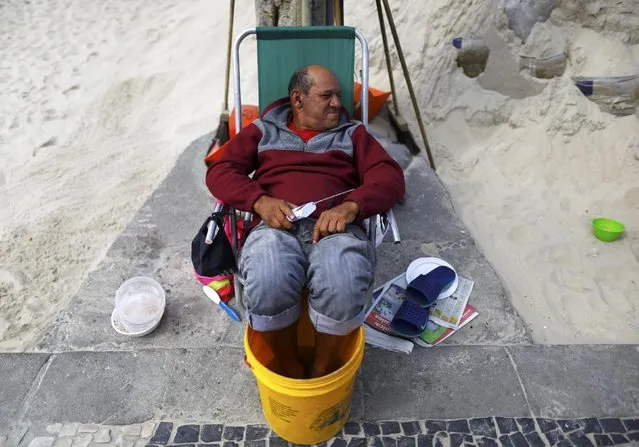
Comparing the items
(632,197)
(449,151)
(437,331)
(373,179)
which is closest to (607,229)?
(632,197)

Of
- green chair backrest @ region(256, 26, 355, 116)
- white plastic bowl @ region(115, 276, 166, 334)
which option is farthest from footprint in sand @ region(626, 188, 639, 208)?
white plastic bowl @ region(115, 276, 166, 334)

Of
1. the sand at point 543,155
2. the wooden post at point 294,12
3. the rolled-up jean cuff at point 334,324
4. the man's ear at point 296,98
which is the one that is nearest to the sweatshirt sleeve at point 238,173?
the man's ear at point 296,98

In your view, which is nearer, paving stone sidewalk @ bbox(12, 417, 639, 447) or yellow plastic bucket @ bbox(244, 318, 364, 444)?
yellow plastic bucket @ bbox(244, 318, 364, 444)

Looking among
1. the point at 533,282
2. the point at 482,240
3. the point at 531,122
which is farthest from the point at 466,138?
the point at 533,282

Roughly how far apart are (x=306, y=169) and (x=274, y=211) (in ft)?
1.29

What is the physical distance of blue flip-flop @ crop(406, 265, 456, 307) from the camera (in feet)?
9.38

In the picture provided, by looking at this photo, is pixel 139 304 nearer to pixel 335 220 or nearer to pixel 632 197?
pixel 335 220

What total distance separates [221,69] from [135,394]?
473 cm

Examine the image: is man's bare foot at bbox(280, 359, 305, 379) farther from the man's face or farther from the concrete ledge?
the man's face

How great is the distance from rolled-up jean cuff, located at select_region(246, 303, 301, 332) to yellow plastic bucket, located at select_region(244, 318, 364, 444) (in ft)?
0.24

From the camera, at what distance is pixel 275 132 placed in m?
2.77

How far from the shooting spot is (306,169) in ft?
8.63

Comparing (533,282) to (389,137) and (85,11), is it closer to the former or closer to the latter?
(389,137)

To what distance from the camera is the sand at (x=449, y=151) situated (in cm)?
339
